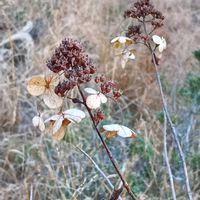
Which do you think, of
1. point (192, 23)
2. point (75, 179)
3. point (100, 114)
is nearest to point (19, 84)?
point (75, 179)

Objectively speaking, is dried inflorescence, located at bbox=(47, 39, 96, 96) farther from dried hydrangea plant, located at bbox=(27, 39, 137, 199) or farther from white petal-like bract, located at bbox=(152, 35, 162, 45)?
white petal-like bract, located at bbox=(152, 35, 162, 45)

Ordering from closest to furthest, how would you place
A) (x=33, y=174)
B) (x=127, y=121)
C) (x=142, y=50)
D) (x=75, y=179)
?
(x=75, y=179), (x=33, y=174), (x=127, y=121), (x=142, y=50)

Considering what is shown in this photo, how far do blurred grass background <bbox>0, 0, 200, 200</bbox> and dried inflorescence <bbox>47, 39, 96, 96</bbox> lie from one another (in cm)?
76

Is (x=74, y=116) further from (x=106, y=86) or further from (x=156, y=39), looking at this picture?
(x=156, y=39)

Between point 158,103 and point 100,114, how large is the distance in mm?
2055

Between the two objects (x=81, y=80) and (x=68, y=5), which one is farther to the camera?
(x=68, y=5)

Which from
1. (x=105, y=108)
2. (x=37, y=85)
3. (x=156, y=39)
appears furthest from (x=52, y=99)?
(x=105, y=108)

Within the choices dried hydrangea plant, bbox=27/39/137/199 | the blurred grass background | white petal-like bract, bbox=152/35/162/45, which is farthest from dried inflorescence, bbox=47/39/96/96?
the blurred grass background

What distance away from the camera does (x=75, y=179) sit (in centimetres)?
216

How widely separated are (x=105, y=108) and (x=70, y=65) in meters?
1.75

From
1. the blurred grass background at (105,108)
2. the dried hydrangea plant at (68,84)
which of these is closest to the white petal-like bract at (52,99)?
the dried hydrangea plant at (68,84)

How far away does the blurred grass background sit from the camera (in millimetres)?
2193

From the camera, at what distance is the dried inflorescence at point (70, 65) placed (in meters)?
0.80

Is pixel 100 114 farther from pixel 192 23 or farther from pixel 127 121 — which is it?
pixel 192 23
